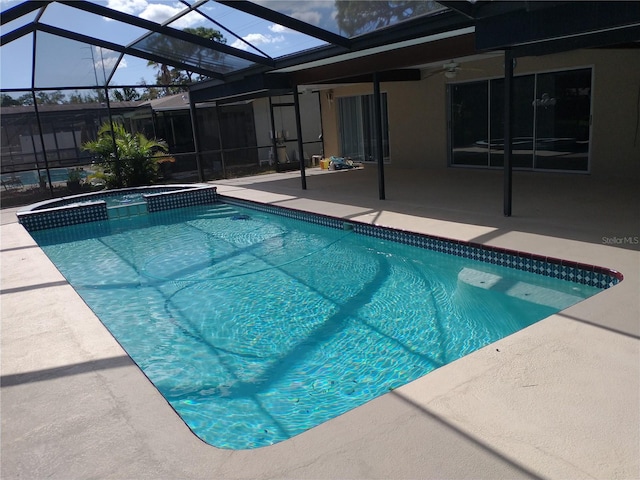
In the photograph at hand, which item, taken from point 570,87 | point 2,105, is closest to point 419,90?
point 570,87

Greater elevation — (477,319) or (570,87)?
(570,87)

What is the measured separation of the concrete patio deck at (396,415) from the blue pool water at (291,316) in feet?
2.13

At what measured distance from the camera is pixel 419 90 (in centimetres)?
1253

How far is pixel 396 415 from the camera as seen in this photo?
2549 millimetres

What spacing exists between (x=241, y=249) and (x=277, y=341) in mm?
3357

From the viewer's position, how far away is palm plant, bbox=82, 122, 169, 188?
12797mm

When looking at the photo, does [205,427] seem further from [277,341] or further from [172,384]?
[277,341]

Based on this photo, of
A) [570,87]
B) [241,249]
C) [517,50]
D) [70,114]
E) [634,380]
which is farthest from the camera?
[70,114]

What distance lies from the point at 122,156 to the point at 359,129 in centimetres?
693

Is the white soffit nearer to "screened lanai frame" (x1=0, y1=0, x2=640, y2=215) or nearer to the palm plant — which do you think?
"screened lanai frame" (x1=0, y1=0, x2=640, y2=215)

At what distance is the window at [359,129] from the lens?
1439cm

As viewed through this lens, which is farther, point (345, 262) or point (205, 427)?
point (345, 262)

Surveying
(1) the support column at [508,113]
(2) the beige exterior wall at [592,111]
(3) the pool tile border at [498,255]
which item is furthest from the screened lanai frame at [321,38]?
(3) the pool tile border at [498,255]

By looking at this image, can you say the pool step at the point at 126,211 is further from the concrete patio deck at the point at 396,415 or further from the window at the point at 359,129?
the window at the point at 359,129
